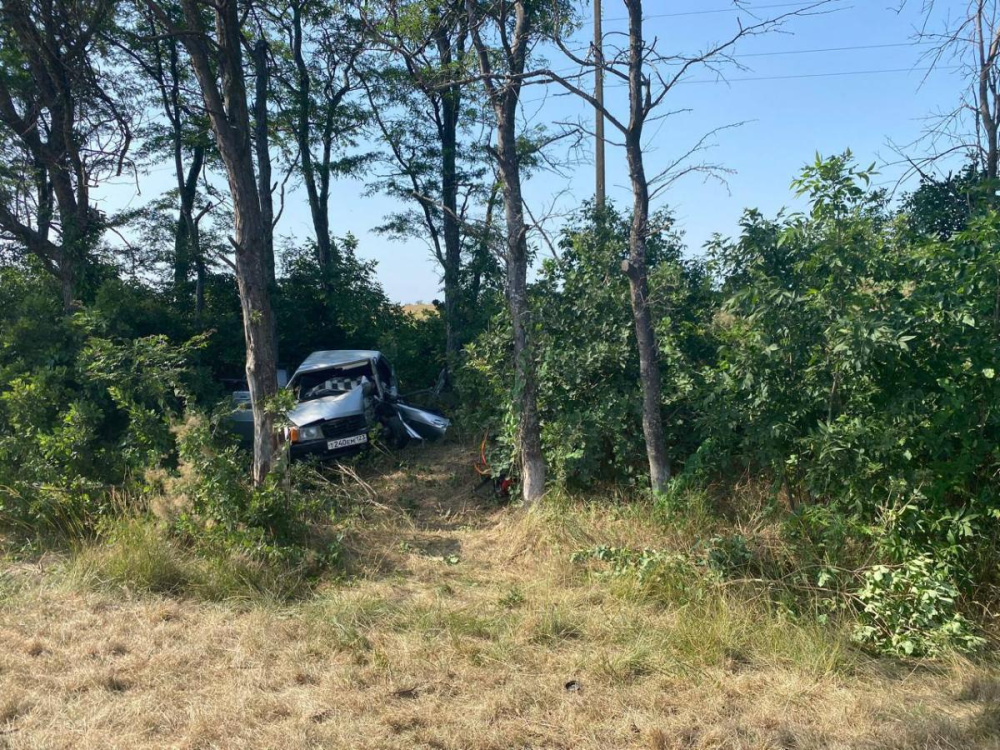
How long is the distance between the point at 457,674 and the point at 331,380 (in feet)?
22.3

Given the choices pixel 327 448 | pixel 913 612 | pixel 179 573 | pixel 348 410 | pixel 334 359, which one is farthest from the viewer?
pixel 334 359

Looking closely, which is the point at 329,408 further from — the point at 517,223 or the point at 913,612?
the point at 913,612

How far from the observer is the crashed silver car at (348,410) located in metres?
9.78

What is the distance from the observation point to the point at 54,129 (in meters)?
12.9

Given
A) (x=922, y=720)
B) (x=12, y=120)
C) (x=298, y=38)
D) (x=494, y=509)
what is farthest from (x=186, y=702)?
(x=298, y=38)

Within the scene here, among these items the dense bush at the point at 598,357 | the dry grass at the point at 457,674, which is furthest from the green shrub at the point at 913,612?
the dense bush at the point at 598,357

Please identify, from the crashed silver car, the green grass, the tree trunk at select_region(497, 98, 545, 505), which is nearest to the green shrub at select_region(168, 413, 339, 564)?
the green grass

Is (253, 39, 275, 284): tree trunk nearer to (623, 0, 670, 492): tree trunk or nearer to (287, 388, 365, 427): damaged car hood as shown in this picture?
(287, 388, 365, 427): damaged car hood

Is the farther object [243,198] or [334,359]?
[334,359]

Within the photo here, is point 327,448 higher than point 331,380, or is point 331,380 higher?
point 331,380

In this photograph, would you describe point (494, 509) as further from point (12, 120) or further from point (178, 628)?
point (12, 120)

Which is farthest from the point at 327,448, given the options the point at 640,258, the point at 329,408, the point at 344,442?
the point at 640,258

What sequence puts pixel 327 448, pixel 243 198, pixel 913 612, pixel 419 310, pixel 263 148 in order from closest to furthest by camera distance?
1. pixel 913 612
2. pixel 243 198
3. pixel 327 448
4. pixel 263 148
5. pixel 419 310

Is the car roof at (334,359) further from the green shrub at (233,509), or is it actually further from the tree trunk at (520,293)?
the green shrub at (233,509)
